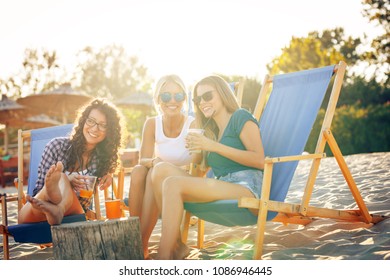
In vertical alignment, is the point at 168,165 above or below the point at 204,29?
below

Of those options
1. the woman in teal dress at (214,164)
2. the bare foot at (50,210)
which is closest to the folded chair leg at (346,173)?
the woman in teal dress at (214,164)

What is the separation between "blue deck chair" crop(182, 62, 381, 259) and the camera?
253cm

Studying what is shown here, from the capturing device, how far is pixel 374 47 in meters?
7.57

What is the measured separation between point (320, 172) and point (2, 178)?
242 inches

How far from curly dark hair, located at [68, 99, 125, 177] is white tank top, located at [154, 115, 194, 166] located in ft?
0.88

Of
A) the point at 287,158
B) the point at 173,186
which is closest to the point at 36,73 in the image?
the point at 173,186

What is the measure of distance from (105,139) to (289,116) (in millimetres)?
1284

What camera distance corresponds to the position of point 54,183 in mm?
2639

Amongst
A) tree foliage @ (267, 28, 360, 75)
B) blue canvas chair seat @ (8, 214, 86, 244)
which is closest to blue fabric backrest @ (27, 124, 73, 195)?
blue canvas chair seat @ (8, 214, 86, 244)

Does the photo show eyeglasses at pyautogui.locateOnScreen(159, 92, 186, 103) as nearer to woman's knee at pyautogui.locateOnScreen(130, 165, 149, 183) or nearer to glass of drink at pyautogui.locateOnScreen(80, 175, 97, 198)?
woman's knee at pyautogui.locateOnScreen(130, 165, 149, 183)

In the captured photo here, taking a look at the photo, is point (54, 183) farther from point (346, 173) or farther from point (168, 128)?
point (346, 173)

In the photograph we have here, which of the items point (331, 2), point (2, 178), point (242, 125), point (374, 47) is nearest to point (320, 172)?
point (374, 47)

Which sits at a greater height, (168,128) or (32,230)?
(168,128)
